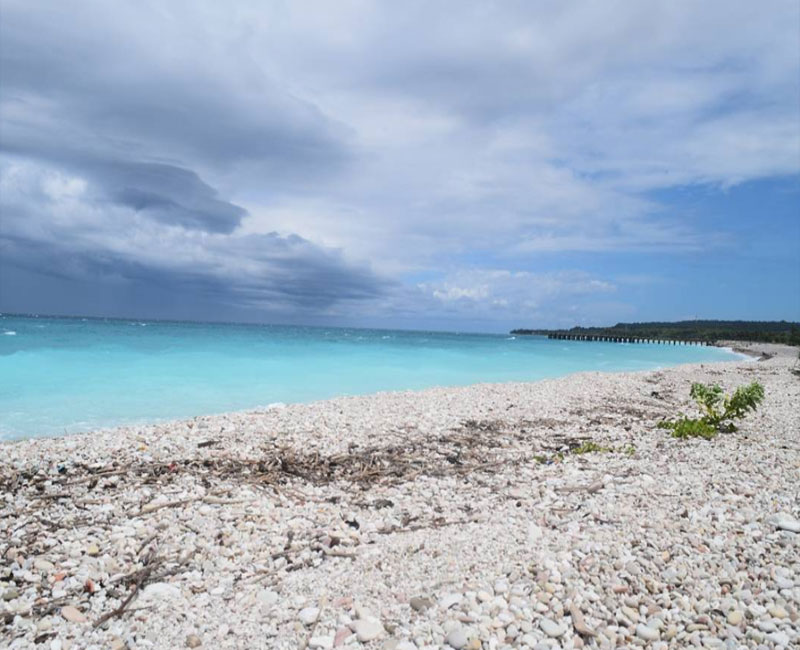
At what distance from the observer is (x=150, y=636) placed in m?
3.66

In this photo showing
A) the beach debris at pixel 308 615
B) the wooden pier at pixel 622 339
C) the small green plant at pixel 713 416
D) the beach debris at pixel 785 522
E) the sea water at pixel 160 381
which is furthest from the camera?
the wooden pier at pixel 622 339

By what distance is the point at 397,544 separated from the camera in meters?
4.89

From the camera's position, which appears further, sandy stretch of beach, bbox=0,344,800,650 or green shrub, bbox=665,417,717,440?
green shrub, bbox=665,417,717,440

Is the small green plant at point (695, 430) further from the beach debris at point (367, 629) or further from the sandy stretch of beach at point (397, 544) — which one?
the beach debris at point (367, 629)

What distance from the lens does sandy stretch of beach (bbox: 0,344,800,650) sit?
139 inches

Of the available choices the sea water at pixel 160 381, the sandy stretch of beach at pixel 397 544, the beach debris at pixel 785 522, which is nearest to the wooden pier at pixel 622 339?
the sea water at pixel 160 381

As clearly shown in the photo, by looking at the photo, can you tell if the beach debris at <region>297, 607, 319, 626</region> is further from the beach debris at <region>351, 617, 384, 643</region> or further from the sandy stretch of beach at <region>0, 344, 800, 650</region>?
the beach debris at <region>351, 617, 384, 643</region>

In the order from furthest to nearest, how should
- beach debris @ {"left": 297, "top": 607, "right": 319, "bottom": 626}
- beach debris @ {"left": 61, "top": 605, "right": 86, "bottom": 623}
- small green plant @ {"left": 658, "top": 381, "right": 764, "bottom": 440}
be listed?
small green plant @ {"left": 658, "top": 381, "right": 764, "bottom": 440}, beach debris @ {"left": 61, "top": 605, "right": 86, "bottom": 623}, beach debris @ {"left": 297, "top": 607, "right": 319, "bottom": 626}

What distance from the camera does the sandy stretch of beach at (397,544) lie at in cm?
353

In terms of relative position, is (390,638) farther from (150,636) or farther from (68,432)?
(68,432)

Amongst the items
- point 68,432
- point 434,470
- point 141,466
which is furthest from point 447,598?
point 68,432

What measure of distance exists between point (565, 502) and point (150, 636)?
4.32m

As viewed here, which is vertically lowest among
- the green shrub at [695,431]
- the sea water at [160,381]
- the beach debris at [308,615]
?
the sea water at [160,381]

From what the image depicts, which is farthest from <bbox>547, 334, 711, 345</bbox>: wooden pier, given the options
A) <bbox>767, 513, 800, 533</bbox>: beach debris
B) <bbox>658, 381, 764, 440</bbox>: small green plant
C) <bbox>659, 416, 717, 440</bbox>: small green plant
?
<bbox>767, 513, 800, 533</bbox>: beach debris
